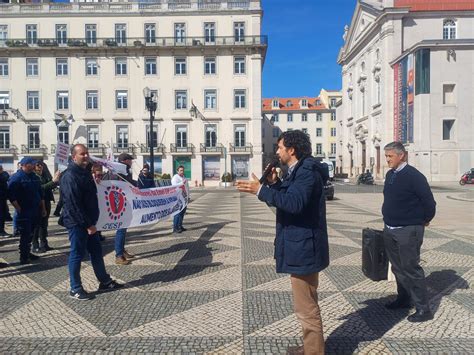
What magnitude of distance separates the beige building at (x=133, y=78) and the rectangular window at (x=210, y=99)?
104mm

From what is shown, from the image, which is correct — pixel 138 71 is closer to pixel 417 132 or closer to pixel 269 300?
pixel 417 132

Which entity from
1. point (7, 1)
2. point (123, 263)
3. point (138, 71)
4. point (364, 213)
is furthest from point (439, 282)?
point (7, 1)

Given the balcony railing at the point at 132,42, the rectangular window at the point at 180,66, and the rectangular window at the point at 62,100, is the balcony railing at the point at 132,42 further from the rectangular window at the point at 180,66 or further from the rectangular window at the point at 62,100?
the rectangular window at the point at 62,100

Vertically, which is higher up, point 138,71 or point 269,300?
point 138,71

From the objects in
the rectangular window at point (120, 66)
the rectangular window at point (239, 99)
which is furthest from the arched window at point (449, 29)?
the rectangular window at point (120, 66)

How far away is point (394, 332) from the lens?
14.3 feet

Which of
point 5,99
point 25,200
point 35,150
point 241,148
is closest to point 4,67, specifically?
point 5,99

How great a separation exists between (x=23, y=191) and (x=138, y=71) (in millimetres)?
38356

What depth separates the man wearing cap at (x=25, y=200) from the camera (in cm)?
732

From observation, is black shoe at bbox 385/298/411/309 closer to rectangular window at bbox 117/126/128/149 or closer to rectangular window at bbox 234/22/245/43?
rectangular window at bbox 117/126/128/149

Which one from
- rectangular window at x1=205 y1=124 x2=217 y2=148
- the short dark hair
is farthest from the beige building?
the short dark hair

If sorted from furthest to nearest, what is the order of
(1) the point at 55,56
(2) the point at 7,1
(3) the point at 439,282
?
1. (2) the point at 7,1
2. (1) the point at 55,56
3. (3) the point at 439,282

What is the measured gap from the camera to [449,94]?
4694 cm

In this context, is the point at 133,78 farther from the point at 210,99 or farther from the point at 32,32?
the point at 32,32
